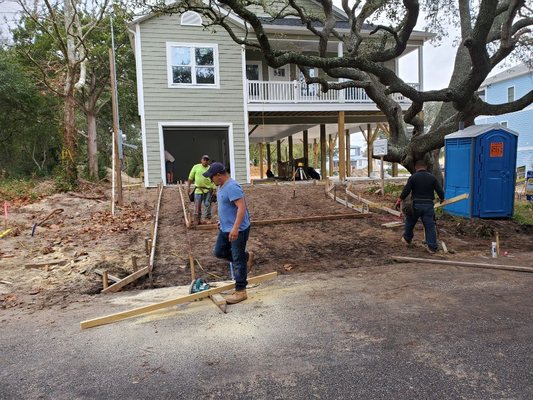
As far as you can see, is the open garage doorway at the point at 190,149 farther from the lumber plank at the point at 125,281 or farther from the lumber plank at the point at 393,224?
the lumber plank at the point at 125,281

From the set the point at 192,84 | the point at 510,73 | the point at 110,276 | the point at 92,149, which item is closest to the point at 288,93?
the point at 192,84

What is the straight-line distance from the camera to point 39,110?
2272 cm

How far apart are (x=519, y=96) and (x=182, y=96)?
22.6 m

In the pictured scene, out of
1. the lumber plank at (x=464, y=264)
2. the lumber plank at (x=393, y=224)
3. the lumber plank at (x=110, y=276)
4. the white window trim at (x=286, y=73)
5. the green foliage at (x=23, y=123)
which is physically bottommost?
the lumber plank at (x=110, y=276)

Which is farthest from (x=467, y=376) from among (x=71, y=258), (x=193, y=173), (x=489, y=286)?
(x=193, y=173)

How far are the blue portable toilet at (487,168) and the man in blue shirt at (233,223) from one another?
23.3ft

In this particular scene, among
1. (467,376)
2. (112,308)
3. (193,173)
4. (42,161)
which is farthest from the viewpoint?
(42,161)

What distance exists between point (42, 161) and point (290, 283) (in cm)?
2788

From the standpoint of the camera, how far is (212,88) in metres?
16.5

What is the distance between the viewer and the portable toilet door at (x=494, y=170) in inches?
380

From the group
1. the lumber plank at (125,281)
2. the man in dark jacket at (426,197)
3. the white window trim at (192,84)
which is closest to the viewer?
the lumber plank at (125,281)

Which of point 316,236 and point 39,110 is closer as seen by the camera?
point 316,236

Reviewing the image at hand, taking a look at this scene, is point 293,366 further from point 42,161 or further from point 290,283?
point 42,161

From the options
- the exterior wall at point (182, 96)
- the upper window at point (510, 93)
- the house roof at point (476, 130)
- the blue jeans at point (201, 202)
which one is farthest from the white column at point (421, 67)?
the blue jeans at point (201, 202)
